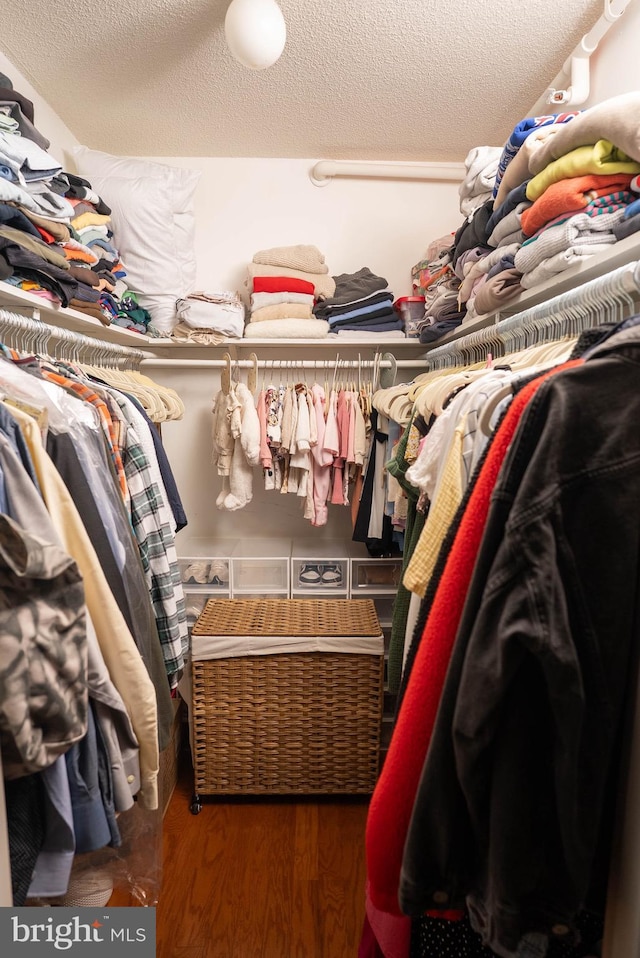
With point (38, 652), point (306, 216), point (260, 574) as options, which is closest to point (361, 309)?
point (306, 216)

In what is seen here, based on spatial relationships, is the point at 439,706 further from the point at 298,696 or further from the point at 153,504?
the point at 298,696

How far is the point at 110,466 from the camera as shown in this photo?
111cm

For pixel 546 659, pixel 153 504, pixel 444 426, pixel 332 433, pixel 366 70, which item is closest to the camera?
pixel 546 659

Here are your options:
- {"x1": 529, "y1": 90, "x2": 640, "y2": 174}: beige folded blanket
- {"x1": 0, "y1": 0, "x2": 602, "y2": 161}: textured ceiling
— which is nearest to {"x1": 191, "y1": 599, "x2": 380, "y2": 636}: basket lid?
{"x1": 529, "y1": 90, "x2": 640, "y2": 174}: beige folded blanket

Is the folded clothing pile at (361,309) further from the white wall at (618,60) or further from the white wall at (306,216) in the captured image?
the white wall at (618,60)

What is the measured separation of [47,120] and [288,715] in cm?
230

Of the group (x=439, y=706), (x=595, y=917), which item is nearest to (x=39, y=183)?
(x=439, y=706)

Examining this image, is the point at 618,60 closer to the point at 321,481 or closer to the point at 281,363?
the point at 281,363

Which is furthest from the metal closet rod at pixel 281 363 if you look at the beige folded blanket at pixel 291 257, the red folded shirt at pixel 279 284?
the beige folded blanket at pixel 291 257

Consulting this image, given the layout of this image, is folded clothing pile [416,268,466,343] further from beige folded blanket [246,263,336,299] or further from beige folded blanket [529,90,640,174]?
beige folded blanket [529,90,640,174]

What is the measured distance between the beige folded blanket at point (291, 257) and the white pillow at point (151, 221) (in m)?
0.31

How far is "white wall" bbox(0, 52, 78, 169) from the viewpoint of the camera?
5.60 ft

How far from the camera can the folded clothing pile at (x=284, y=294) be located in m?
2.20

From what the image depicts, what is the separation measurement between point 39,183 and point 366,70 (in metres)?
1.10
